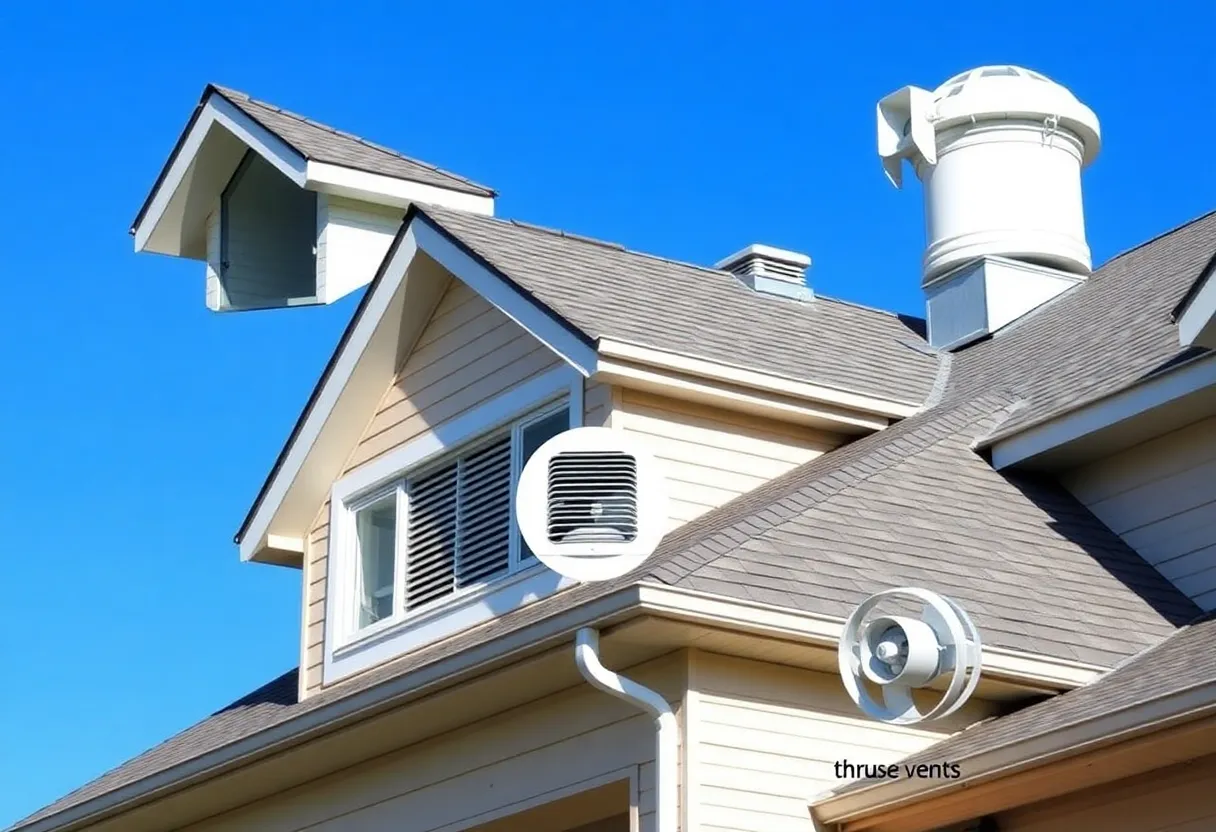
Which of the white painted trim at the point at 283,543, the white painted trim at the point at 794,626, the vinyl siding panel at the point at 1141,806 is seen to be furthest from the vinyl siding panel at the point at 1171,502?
the white painted trim at the point at 283,543

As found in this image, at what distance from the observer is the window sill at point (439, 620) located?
10.7 meters

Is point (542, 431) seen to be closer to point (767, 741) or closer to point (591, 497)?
point (591, 497)

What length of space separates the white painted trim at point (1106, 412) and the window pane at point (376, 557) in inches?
154

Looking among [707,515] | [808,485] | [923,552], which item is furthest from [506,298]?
[923,552]

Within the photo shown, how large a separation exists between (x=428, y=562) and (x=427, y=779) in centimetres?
158

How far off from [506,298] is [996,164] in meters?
5.35

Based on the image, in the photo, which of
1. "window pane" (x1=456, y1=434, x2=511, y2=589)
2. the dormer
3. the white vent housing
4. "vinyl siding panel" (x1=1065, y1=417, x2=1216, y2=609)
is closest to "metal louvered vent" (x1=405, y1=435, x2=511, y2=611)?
"window pane" (x1=456, y1=434, x2=511, y2=589)

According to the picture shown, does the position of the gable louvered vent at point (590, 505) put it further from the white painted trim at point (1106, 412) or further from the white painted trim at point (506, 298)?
the white painted trim at point (1106, 412)

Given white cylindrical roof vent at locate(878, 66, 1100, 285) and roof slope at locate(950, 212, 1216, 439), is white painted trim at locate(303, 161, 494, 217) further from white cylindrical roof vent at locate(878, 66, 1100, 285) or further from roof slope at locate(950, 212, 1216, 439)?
white cylindrical roof vent at locate(878, 66, 1100, 285)

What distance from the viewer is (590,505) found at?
9984 mm

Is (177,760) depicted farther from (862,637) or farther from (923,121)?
(923,121)

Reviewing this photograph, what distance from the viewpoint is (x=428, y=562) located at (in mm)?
11812

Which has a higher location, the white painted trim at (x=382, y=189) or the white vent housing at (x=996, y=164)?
the white vent housing at (x=996, y=164)

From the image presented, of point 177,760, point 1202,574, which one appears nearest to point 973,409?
point 1202,574
